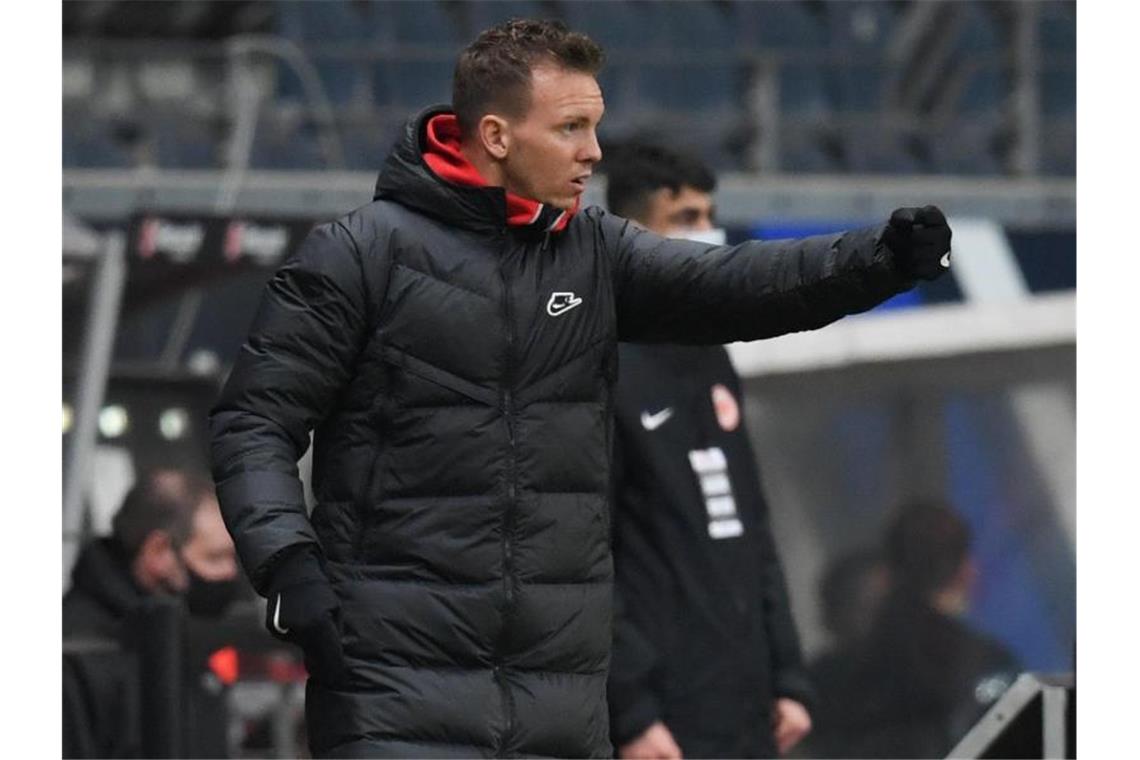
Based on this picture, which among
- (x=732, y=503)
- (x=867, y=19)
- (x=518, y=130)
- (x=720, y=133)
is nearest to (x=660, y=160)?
(x=732, y=503)

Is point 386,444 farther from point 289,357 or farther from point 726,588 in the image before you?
point 726,588

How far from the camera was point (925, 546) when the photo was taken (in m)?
10.3

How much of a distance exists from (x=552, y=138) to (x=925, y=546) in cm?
687

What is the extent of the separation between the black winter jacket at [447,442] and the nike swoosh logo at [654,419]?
1.31 meters

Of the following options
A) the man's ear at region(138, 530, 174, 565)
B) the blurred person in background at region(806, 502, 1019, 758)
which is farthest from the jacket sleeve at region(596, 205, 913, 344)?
the blurred person in background at region(806, 502, 1019, 758)

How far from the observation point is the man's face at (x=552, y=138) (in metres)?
3.58

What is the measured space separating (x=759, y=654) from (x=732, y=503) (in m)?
0.28

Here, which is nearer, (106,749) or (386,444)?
(386,444)

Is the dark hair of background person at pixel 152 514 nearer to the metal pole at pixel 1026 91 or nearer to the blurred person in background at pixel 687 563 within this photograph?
the blurred person in background at pixel 687 563

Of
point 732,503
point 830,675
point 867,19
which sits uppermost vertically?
point 867,19

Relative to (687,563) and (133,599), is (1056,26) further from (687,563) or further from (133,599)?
(687,563)

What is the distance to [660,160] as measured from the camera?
5.20m

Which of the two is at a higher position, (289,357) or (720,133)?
(720,133)

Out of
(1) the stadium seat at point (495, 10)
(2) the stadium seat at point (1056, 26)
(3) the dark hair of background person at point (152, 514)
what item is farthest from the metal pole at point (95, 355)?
(2) the stadium seat at point (1056, 26)
